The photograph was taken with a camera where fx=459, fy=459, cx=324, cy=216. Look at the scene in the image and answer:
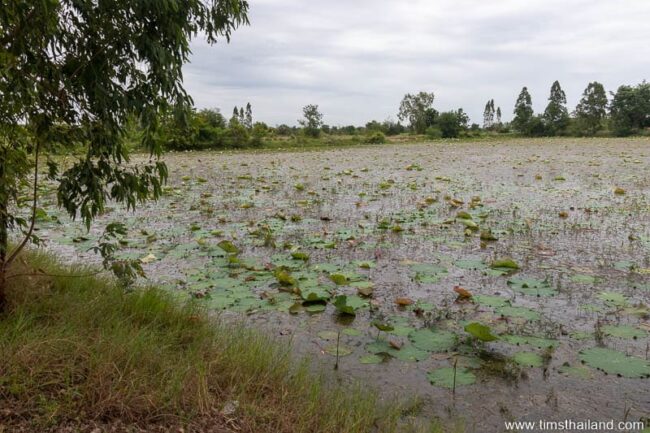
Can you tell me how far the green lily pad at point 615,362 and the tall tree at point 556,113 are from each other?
50.4m

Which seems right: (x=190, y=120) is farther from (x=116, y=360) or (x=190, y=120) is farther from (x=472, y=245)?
(x=472, y=245)

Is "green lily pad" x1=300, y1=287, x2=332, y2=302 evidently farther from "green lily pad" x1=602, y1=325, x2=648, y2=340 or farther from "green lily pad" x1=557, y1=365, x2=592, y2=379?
"green lily pad" x1=602, y1=325, x2=648, y2=340

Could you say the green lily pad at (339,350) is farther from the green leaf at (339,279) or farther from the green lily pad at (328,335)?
the green leaf at (339,279)

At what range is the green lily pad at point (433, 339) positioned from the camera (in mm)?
3025

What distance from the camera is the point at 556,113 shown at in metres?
49.0

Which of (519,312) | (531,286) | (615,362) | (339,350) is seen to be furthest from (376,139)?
(615,362)

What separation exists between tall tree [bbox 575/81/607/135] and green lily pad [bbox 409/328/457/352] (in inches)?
2029

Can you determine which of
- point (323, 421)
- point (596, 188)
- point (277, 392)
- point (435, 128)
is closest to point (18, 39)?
point (277, 392)

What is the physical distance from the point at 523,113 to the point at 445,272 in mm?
51675

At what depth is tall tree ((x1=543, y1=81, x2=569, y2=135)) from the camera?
47781 millimetres

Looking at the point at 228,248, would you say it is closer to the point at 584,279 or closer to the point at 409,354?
the point at 409,354

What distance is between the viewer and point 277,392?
235cm

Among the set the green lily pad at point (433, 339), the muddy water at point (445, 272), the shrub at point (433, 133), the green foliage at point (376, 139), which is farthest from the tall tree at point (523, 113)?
the green lily pad at point (433, 339)

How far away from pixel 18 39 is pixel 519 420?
3126 mm
